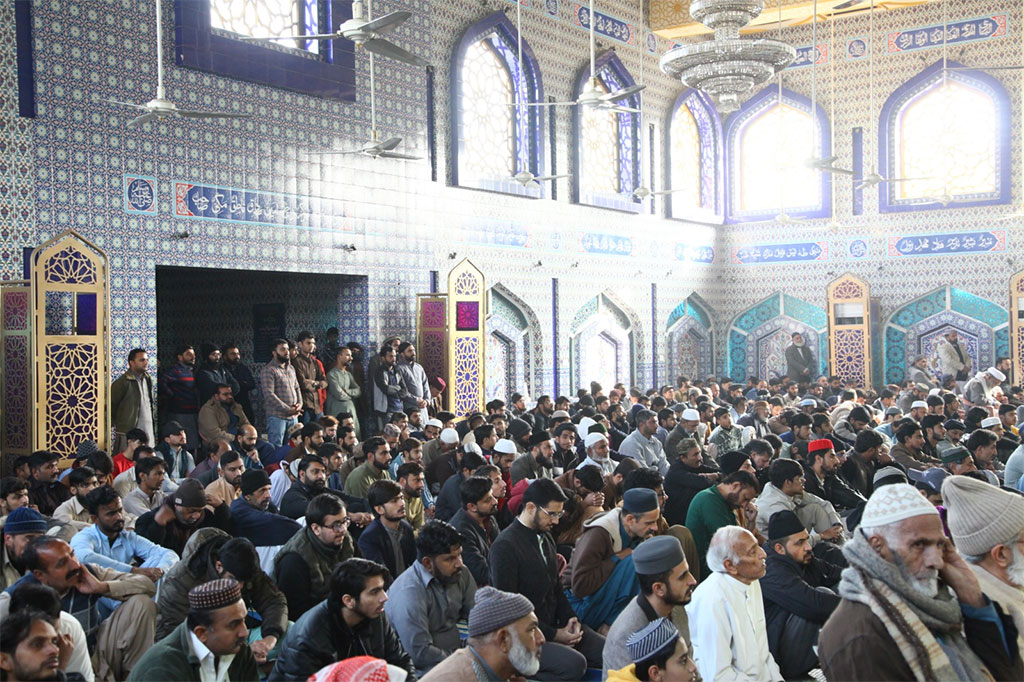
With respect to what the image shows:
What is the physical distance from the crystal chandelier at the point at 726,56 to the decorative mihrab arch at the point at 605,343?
14.7ft

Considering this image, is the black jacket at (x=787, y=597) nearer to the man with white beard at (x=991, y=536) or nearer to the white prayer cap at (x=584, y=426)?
the man with white beard at (x=991, y=536)

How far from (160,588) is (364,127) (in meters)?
7.32

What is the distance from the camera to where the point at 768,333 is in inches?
673

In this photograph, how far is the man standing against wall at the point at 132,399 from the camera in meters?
7.81

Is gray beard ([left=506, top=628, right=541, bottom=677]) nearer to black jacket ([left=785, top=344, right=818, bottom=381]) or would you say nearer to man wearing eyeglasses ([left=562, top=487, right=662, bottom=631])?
man wearing eyeglasses ([left=562, top=487, right=662, bottom=631])

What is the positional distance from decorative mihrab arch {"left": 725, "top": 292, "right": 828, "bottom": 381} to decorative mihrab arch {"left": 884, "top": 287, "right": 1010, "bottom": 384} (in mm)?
1168

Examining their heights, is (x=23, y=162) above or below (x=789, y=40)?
below

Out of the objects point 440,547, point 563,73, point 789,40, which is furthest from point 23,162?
point 789,40

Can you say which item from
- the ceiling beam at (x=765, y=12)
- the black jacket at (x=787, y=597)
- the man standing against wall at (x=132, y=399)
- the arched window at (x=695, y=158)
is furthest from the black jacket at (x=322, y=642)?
the arched window at (x=695, y=158)

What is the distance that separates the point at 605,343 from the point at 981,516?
12.3 meters

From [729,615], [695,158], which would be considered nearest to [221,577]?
[729,615]

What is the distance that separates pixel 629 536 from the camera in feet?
14.4

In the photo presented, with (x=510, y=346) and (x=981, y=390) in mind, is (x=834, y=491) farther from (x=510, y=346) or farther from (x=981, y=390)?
(x=510, y=346)

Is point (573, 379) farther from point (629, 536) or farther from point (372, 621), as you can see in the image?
point (372, 621)
